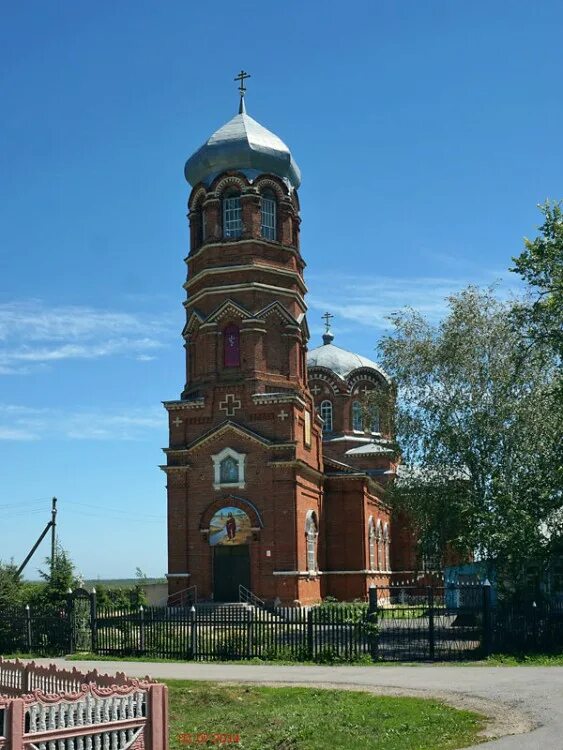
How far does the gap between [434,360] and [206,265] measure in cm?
1075

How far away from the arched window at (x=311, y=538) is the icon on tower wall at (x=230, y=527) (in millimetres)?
2647

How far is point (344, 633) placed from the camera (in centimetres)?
2031

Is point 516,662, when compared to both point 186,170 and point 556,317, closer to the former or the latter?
point 556,317

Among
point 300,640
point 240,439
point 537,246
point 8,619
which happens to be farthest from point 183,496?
point 537,246

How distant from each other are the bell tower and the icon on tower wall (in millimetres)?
36

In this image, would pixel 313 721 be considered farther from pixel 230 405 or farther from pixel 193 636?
pixel 230 405

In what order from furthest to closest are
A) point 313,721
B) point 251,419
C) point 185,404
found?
point 185,404 < point 251,419 < point 313,721

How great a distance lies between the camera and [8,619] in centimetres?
2398

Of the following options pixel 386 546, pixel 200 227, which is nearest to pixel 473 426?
pixel 200 227

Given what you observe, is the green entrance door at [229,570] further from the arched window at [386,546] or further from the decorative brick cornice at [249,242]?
the arched window at [386,546]

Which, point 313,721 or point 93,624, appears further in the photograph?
point 93,624

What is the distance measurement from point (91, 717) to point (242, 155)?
2956 centimetres

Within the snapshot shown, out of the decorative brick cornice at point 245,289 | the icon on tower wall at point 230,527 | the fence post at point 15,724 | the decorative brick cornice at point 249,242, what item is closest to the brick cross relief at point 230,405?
the icon on tower wall at point 230,527

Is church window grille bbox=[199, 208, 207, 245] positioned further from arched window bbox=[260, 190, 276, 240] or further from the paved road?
the paved road
